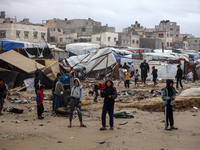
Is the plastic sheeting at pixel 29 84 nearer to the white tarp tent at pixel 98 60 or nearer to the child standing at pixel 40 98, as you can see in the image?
the white tarp tent at pixel 98 60

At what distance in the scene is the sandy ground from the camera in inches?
245

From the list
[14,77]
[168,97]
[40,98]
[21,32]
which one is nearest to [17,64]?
[14,77]

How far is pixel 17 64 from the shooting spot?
61.4 ft

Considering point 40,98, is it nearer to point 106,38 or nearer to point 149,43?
point 106,38

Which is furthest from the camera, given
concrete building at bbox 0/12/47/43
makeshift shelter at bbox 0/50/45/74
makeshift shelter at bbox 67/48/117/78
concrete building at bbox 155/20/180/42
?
concrete building at bbox 155/20/180/42

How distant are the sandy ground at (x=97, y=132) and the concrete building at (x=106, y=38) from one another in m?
43.3

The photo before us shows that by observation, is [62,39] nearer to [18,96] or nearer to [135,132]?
[18,96]

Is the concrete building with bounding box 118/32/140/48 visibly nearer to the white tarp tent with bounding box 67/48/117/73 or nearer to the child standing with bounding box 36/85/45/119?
the white tarp tent with bounding box 67/48/117/73

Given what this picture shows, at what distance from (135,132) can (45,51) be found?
22.3m

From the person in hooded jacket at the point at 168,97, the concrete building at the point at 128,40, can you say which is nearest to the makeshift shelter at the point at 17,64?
the person in hooded jacket at the point at 168,97

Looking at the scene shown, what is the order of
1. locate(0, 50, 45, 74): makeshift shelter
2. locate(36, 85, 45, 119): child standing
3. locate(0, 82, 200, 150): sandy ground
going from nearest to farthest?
locate(0, 82, 200, 150): sandy ground < locate(36, 85, 45, 119): child standing < locate(0, 50, 45, 74): makeshift shelter

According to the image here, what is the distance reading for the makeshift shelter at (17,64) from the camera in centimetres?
1844

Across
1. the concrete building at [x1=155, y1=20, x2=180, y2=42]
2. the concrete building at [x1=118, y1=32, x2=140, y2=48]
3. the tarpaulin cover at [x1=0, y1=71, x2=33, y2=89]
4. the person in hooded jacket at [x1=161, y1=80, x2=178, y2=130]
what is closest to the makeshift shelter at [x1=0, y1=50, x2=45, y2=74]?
the tarpaulin cover at [x1=0, y1=71, x2=33, y2=89]

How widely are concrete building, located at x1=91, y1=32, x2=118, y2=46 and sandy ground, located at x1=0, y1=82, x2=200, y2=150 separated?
43337 mm
